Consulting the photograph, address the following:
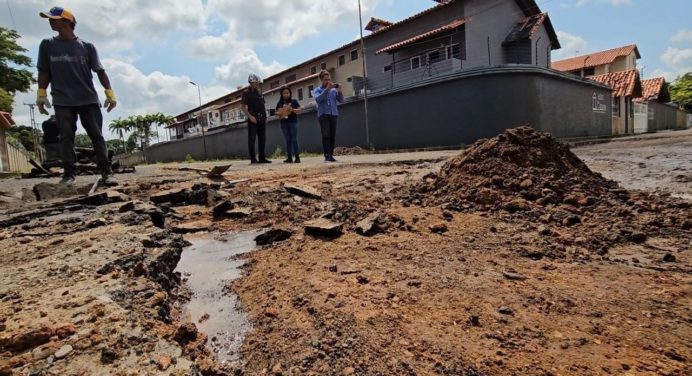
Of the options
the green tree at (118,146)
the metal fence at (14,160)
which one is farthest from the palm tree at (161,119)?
the metal fence at (14,160)

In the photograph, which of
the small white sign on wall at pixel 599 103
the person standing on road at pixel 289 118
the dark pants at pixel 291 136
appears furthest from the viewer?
the small white sign on wall at pixel 599 103

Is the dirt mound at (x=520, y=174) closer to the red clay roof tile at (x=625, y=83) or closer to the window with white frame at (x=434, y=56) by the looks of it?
the window with white frame at (x=434, y=56)

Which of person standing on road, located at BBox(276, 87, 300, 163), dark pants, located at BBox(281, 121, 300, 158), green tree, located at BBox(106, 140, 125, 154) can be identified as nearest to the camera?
person standing on road, located at BBox(276, 87, 300, 163)

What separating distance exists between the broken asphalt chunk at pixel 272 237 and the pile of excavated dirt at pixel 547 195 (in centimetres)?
120

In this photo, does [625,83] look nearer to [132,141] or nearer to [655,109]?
[655,109]

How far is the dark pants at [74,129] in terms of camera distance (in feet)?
14.4

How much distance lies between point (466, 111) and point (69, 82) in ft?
33.2

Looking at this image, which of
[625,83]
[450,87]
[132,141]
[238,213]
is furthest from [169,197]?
[132,141]

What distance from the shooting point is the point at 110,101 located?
4.78 meters

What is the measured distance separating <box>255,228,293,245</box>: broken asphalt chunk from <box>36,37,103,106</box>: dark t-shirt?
3206mm

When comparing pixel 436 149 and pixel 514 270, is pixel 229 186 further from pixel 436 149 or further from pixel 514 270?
pixel 436 149

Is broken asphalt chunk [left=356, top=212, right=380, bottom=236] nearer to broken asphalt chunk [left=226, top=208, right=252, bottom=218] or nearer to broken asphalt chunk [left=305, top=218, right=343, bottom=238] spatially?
broken asphalt chunk [left=305, top=218, right=343, bottom=238]

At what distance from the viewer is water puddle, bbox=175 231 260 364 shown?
1.44 m

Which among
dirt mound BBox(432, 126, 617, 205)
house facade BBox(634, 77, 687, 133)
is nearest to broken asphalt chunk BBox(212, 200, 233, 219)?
dirt mound BBox(432, 126, 617, 205)
